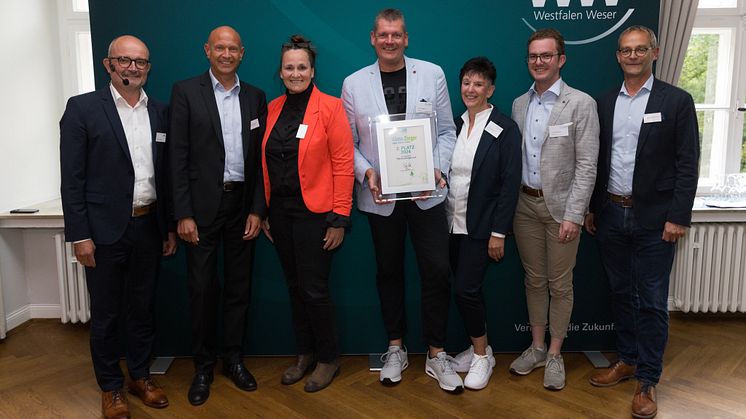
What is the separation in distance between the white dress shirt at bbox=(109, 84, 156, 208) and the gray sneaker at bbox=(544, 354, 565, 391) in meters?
→ 2.24

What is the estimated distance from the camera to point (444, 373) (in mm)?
3131

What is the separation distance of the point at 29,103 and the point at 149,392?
2331 mm

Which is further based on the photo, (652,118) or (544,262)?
(544,262)

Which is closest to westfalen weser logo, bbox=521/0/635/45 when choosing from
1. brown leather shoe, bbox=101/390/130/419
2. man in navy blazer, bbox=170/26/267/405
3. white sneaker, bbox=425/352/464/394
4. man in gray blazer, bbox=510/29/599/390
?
man in gray blazer, bbox=510/29/599/390

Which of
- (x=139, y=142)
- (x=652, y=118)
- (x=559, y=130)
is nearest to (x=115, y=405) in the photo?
(x=139, y=142)

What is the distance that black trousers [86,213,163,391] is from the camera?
2.74 meters

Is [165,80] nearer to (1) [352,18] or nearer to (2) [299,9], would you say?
(2) [299,9]

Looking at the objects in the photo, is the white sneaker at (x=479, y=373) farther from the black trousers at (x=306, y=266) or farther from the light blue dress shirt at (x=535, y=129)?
the light blue dress shirt at (x=535, y=129)

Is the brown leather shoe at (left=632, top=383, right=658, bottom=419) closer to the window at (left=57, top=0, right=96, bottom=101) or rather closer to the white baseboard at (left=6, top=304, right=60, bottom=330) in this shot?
the white baseboard at (left=6, top=304, right=60, bottom=330)

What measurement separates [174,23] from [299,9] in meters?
0.69

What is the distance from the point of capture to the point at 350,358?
354 centimetres

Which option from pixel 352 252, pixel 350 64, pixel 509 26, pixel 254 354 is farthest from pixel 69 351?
pixel 509 26

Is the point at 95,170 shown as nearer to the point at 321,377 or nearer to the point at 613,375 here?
the point at 321,377

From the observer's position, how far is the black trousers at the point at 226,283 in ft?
9.66
